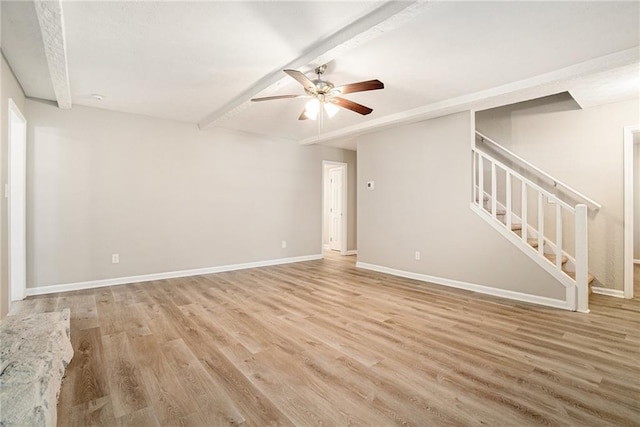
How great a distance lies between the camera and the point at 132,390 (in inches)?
70.8

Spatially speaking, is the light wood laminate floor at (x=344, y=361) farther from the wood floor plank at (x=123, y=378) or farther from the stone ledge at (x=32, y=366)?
the stone ledge at (x=32, y=366)

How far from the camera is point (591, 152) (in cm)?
404

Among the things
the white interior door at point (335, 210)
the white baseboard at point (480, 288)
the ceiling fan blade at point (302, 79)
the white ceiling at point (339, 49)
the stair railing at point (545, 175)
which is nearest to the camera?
the white ceiling at point (339, 49)

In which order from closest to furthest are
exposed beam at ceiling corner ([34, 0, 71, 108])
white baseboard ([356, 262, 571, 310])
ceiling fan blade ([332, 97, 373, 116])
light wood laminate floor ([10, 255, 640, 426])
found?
light wood laminate floor ([10, 255, 640, 426])
exposed beam at ceiling corner ([34, 0, 71, 108])
ceiling fan blade ([332, 97, 373, 116])
white baseboard ([356, 262, 571, 310])

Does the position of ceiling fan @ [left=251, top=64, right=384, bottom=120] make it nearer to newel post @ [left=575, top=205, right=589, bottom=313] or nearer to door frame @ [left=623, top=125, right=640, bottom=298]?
newel post @ [left=575, top=205, right=589, bottom=313]

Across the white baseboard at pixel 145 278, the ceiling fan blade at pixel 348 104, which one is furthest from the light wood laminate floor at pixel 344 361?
the ceiling fan blade at pixel 348 104

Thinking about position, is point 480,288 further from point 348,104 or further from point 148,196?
point 148,196

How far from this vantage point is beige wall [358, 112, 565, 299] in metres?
3.76

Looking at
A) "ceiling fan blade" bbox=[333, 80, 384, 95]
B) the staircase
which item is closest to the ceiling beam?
the staircase

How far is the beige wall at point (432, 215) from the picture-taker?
3.76 metres

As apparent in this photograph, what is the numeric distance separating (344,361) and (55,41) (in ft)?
10.8

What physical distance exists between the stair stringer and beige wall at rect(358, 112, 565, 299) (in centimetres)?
6

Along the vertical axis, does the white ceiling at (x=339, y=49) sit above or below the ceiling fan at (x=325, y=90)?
above

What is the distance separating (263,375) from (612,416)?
1978mm
